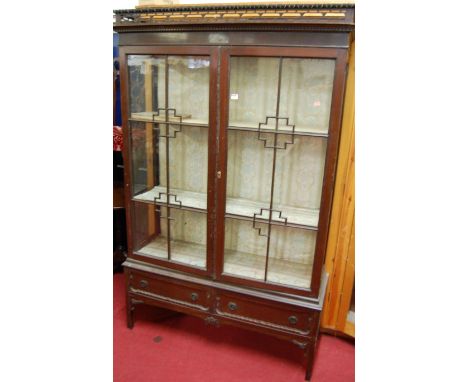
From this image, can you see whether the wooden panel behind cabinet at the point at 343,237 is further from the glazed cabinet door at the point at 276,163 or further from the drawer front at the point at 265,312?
the drawer front at the point at 265,312

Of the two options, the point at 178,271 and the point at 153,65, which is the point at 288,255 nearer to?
the point at 178,271

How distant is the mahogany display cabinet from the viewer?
1569 mm

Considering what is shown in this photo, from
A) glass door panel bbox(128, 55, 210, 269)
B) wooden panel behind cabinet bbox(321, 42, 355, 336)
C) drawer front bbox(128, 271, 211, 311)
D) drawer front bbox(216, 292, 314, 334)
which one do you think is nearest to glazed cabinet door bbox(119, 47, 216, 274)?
glass door panel bbox(128, 55, 210, 269)

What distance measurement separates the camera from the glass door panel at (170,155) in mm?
1851

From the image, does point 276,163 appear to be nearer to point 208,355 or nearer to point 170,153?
point 170,153

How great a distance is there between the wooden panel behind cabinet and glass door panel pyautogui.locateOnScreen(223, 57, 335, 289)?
179 millimetres

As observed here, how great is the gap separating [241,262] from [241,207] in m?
0.34

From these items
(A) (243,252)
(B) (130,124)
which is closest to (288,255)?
(A) (243,252)

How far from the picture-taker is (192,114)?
75.6 inches

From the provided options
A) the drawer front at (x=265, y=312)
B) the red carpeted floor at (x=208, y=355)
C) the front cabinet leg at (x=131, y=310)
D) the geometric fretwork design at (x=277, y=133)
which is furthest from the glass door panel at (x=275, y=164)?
the front cabinet leg at (x=131, y=310)

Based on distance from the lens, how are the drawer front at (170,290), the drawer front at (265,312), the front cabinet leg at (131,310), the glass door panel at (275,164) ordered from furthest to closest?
the front cabinet leg at (131,310), the drawer front at (170,290), the drawer front at (265,312), the glass door panel at (275,164)

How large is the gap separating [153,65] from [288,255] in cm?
132

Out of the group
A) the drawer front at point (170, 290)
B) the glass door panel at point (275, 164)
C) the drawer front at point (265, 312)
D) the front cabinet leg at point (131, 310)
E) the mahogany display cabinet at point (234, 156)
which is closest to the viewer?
the mahogany display cabinet at point (234, 156)
